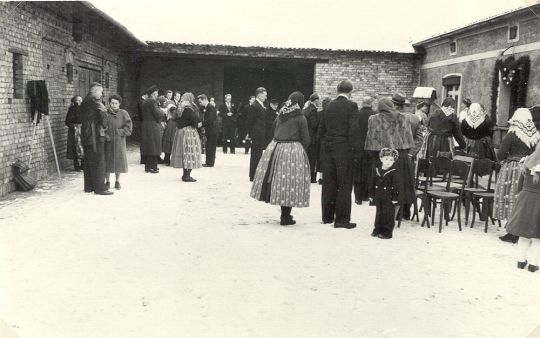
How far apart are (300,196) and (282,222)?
45 centimetres

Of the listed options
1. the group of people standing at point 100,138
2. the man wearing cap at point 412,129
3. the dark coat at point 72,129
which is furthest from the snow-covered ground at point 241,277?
the dark coat at point 72,129

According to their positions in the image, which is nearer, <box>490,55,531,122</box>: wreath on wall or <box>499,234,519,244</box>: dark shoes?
<box>499,234,519,244</box>: dark shoes

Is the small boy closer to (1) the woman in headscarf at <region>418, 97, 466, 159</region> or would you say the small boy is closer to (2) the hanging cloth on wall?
(1) the woman in headscarf at <region>418, 97, 466, 159</region>

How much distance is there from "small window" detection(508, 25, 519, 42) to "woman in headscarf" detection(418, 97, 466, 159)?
14.5ft

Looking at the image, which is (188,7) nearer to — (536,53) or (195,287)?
(536,53)

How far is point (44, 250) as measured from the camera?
5.54 metres

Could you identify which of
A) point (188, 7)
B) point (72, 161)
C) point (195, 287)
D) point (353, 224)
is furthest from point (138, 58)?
point (195, 287)

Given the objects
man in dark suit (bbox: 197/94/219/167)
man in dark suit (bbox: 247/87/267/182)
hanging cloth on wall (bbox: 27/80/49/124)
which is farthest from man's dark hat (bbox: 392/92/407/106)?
man in dark suit (bbox: 197/94/219/167)

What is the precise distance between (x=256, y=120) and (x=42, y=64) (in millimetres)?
4283

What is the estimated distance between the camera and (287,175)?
7051 mm

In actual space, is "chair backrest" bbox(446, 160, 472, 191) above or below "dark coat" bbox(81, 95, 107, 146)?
below

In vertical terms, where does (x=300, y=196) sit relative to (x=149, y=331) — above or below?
above

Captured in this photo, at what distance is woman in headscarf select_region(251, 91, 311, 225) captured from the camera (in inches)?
278

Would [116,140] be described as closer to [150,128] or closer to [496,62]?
[150,128]
